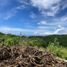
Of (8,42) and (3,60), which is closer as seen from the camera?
(3,60)

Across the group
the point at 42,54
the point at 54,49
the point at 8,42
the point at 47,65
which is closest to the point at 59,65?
the point at 47,65

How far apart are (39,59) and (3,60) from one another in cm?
112

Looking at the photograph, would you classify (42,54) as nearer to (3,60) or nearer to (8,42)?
(3,60)

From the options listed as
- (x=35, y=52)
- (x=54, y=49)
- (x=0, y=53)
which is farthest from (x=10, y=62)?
(x=54, y=49)

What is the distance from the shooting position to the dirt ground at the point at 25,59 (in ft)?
25.5

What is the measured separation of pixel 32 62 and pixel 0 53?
3.96ft

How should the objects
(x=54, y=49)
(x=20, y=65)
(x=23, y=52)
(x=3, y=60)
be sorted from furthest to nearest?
1. (x=54, y=49)
2. (x=23, y=52)
3. (x=3, y=60)
4. (x=20, y=65)

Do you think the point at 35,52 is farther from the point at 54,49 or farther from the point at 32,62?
the point at 54,49

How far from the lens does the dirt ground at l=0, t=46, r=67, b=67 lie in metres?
7.78

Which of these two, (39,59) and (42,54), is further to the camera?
(42,54)

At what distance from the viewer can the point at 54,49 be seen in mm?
11094

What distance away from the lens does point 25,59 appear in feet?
26.2

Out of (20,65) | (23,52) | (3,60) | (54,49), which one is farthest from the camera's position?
(54,49)

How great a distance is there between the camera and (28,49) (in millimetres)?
9414
